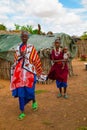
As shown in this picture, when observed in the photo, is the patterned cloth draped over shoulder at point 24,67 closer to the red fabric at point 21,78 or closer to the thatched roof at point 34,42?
the red fabric at point 21,78

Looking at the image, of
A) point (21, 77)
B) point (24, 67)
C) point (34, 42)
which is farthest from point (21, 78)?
point (34, 42)

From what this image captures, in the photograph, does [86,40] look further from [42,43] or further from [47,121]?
[47,121]

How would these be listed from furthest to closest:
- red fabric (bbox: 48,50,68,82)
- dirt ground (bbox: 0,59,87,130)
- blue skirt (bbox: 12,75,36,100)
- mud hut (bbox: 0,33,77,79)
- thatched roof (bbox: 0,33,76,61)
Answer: thatched roof (bbox: 0,33,76,61) → mud hut (bbox: 0,33,77,79) → red fabric (bbox: 48,50,68,82) → blue skirt (bbox: 12,75,36,100) → dirt ground (bbox: 0,59,87,130)

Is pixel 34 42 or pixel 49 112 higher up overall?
pixel 34 42

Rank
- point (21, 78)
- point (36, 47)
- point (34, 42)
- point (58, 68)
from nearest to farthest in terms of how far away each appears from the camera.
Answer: point (21, 78) < point (58, 68) < point (36, 47) < point (34, 42)

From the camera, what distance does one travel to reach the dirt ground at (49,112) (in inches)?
212

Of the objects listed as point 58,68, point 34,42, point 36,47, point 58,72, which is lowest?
point 58,72

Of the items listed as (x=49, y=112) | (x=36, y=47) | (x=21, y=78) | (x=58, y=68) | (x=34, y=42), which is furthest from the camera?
(x=34, y=42)

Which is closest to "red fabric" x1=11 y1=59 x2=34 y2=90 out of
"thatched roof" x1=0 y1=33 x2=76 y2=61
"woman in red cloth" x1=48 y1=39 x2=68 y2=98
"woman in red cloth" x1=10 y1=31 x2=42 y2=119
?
"woman in red cloth" x1=10 y1=31 x2=42 y2=119

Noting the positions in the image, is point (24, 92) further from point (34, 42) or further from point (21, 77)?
point (34, 42)

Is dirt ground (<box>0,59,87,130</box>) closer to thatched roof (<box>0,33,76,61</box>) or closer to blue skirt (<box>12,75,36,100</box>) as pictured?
blue skirt (<box>12,75,36,100</box>)

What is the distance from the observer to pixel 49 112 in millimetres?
6195

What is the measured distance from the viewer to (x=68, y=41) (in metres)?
12.0

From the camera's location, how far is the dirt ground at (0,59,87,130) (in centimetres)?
538
